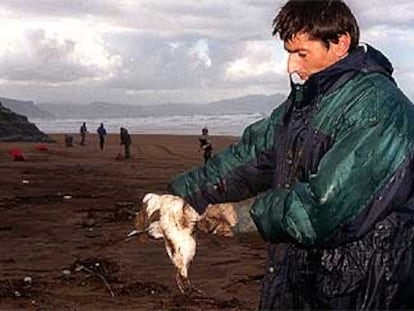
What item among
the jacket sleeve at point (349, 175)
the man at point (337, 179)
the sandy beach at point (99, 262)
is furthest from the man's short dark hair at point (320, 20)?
the sandy beach at point (99, 262)

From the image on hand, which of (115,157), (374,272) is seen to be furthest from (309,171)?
(115,157)

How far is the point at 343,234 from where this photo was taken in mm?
2670

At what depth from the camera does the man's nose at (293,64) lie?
2959 mm

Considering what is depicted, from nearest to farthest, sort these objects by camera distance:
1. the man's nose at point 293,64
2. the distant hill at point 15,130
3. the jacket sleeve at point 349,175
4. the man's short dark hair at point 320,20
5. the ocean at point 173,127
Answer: the jacket sleeve at point 349,175
the man's short dark hair at point 320,20
the man's nose at point 293,64
the distant hill at point 15,130
the ocean at point 173,127

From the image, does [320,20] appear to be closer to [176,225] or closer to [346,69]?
[346,69]

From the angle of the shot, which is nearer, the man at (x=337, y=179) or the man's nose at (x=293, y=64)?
the man at (x=337, y=179)

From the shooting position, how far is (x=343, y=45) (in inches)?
114

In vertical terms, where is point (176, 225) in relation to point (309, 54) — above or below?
below

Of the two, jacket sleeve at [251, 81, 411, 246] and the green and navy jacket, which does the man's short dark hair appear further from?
jacket sleeve at [251, 81, 411, 246]

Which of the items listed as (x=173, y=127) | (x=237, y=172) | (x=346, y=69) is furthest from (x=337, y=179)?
(x=173, y=127)

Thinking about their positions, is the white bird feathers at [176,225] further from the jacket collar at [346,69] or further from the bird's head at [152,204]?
the jacket collar at [346,69]

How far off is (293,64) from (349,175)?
58cm

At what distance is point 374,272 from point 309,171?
0.44 metres

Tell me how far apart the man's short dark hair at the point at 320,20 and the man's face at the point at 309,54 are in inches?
0.8
